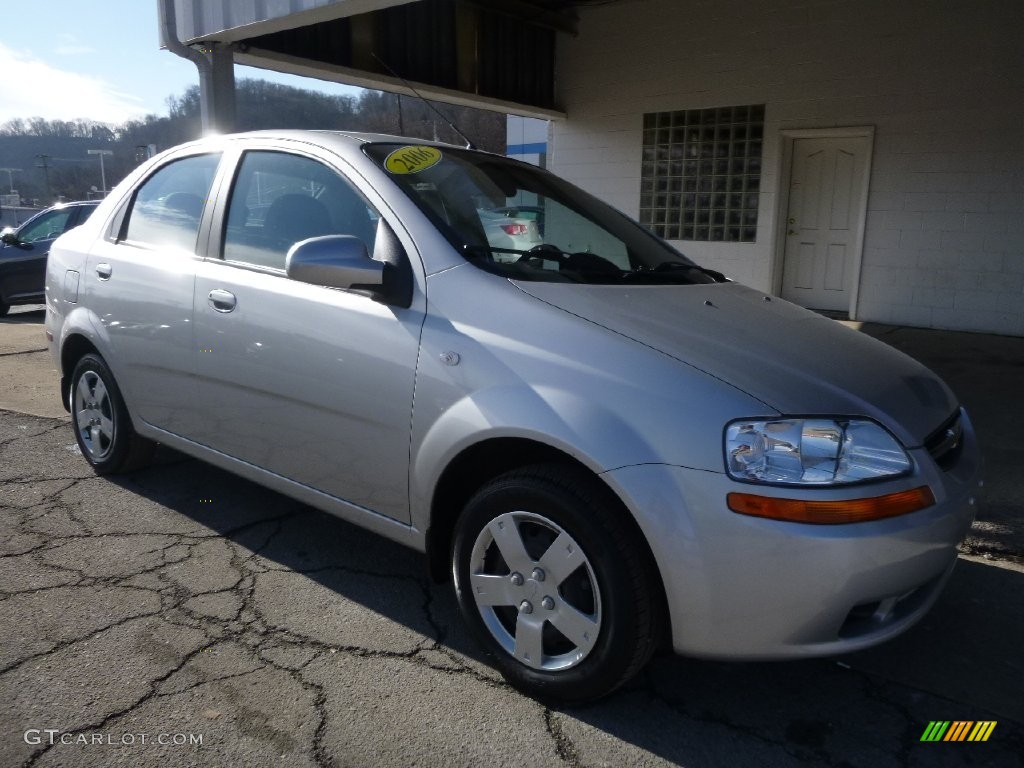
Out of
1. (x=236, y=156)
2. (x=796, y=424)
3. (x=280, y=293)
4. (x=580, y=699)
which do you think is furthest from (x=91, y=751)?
(x=236, y=156)

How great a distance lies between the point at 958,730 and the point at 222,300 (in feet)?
9.40

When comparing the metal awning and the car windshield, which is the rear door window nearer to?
the car windshield

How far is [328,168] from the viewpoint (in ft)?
10.2

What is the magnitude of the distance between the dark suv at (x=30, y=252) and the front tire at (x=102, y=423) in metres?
8.45

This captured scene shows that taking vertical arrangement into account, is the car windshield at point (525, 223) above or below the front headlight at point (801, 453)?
above

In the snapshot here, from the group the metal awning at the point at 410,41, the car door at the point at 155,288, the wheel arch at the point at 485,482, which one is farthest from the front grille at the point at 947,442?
the metal awning at the point at 410,41

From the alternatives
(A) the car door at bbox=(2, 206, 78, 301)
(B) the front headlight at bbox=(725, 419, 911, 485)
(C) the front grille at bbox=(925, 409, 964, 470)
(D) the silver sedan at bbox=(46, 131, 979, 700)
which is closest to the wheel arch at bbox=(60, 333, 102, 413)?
(D) the silver sedan at bbox=(46, 131, 979, 700)

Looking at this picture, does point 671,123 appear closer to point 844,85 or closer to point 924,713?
point 844,85

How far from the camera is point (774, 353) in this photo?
2447mm

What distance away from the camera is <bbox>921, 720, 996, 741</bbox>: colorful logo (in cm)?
236

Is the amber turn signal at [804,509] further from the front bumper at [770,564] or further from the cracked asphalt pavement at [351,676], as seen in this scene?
the cracked asphalt pavement at [351,676]

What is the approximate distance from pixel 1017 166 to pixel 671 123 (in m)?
3.90

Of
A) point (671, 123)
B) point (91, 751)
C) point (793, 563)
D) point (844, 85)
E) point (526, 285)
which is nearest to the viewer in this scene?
point (793, 563)

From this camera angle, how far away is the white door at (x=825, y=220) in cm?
940
